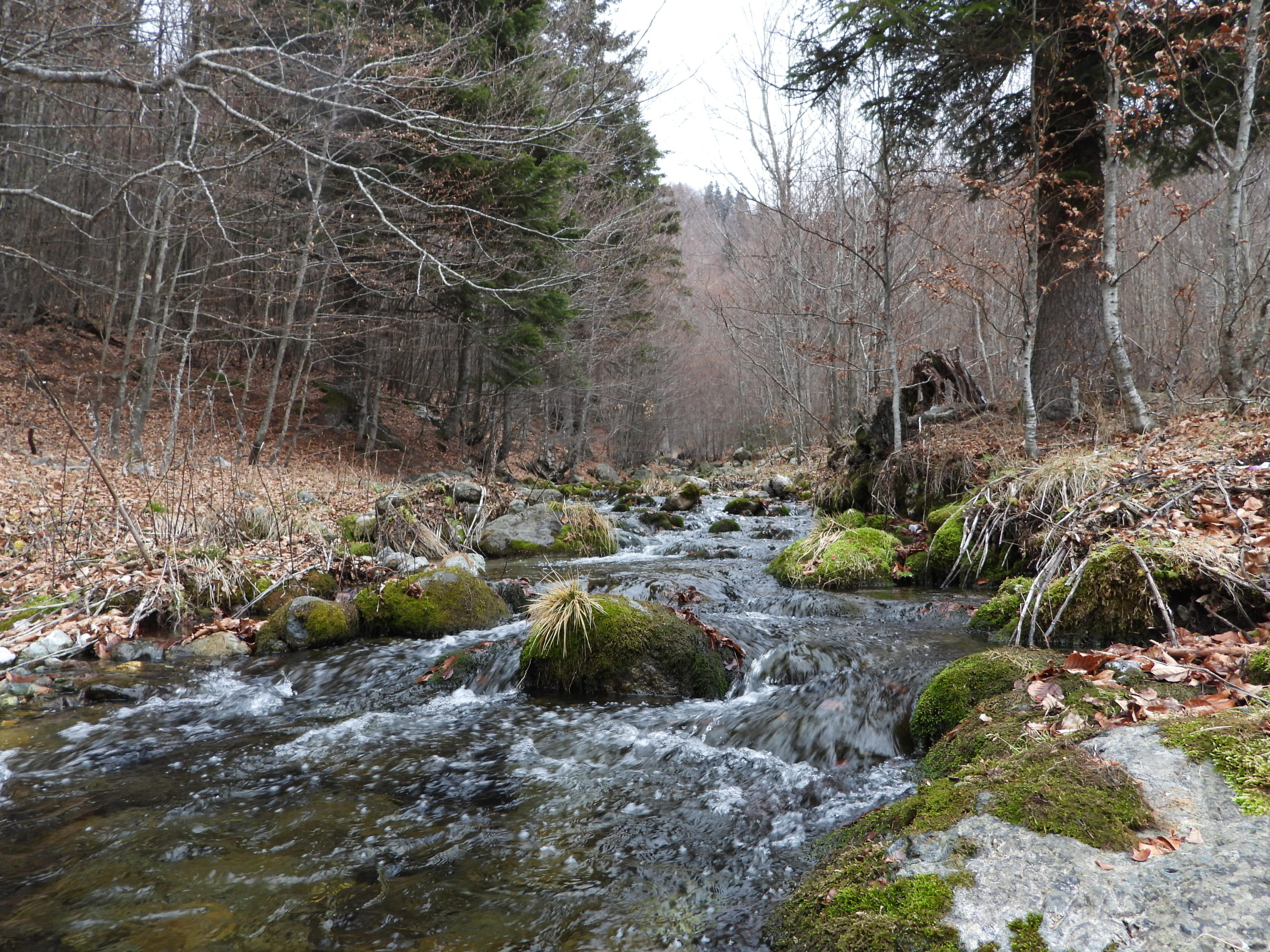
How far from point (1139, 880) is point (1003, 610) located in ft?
12.3

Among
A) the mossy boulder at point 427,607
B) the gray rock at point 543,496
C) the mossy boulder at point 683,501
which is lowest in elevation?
the mossy boulder at point 427,607

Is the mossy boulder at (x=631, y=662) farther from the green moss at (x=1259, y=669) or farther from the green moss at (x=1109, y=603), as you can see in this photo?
the green moss at (x=1259, y=669)

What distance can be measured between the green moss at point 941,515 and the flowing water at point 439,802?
201 cm

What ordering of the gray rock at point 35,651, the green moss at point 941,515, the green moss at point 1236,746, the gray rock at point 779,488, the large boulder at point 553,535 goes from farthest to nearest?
1. the gray rock at point 779,488
2. the large boulder at point 553,535
3. the green moss at point 941,515
4. the gray rock at point 35,651
5. the green moss at point 1236,746

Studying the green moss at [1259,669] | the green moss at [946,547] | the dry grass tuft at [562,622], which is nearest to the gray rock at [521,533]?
the dry grass tuft at [562,622]

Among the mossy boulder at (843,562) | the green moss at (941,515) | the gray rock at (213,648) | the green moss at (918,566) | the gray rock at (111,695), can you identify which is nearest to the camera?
the gray rock at (111,695)

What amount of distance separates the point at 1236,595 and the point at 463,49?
10803 millimetres

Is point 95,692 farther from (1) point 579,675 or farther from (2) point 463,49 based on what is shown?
(2) point 463,49

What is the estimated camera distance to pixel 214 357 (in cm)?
1969

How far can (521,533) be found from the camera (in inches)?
408

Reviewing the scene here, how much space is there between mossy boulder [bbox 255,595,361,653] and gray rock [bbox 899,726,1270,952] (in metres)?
5.54

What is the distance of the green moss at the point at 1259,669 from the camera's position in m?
2.68

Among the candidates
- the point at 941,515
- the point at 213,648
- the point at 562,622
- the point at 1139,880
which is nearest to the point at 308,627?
the point at 213,648

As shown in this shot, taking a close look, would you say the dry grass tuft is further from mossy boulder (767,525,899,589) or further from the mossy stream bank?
mossy boulder (767,525,899,589)
